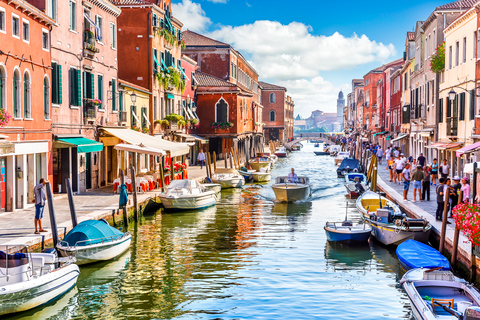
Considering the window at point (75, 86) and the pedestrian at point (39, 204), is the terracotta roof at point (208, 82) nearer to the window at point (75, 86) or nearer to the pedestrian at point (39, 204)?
the window at point (75, 86)

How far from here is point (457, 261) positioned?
13.7 m

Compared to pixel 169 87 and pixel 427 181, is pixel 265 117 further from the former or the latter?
pixel 427 181

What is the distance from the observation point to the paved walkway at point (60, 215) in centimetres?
1426

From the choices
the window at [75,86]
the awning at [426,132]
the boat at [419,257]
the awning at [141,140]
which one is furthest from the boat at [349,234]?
the awning at [426,132]

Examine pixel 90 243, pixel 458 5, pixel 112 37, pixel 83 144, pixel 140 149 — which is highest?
pixel 458 5

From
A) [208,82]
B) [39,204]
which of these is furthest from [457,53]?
[208,82]

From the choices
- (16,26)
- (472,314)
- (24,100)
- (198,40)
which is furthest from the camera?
(198,40)

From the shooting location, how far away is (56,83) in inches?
854

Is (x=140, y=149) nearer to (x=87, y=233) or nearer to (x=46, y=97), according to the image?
(x=46, y=97)

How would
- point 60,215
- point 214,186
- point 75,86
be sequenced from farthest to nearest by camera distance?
point 214,186 → point 75,86 → point 60,215

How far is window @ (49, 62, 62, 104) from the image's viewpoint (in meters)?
21.6

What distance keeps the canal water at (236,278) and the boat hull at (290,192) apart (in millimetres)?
4894

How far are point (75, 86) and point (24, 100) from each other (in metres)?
4.62

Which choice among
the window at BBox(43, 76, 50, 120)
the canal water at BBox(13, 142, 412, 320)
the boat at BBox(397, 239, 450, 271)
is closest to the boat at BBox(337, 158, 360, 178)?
the canal water at BBox(13, 142, 412, 320)
